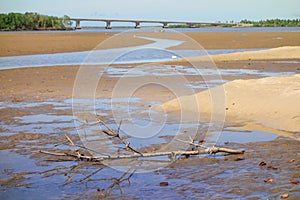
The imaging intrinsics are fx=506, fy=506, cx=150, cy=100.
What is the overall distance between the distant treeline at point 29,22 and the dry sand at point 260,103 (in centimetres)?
9203

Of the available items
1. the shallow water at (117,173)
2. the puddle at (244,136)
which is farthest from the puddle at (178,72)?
the shallow water at (117,173)

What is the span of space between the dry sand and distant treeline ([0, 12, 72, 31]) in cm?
9203

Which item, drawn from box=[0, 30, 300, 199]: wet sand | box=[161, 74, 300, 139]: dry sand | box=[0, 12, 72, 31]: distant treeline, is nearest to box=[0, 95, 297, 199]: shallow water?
box=[0, 30, 300, 199]: wet sand

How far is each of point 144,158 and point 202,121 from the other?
273 centimetres

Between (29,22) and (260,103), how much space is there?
325 ft

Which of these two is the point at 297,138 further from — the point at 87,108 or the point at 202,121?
the point at 87,108

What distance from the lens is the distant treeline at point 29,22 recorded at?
100m

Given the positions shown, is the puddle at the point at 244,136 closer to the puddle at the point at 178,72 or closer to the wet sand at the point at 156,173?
the wet sand at the point at 156,173

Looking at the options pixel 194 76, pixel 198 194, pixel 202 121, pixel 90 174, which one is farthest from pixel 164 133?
pixel 194 76

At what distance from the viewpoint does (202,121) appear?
934 centimetres

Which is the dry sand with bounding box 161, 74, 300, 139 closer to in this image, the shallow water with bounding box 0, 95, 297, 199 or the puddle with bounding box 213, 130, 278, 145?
the puddle with bounding box 213, 130, 278, 145

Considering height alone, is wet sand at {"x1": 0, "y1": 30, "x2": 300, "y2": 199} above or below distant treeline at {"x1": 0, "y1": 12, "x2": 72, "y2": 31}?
below

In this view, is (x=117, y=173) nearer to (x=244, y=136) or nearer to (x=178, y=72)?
(x=244, y=136)

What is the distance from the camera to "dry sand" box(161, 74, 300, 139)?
29.2ft
